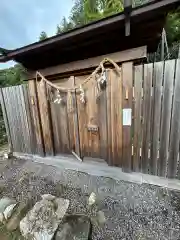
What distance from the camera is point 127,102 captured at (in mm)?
2369

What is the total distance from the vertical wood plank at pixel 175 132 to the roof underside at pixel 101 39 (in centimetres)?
64

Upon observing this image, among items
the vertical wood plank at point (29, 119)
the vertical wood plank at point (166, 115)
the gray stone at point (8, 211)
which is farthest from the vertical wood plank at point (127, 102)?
the vertical wood plank at point (29, 119)

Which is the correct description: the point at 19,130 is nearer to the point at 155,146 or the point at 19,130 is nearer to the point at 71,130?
the point at 71,130

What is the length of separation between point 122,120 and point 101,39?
1.35 metres

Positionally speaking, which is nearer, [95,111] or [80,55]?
[80,55]

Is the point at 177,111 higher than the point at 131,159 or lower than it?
higher

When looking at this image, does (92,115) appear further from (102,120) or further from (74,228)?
(74,228)

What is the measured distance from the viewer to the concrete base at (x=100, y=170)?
2.43 m

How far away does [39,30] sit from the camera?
765 cm

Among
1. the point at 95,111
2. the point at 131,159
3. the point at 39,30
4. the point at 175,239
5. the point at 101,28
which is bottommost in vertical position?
the point at 175,239

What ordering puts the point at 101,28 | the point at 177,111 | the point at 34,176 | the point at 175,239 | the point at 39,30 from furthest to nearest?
1. the point at 39,30
2. the point at 34,176
3. the point at 177,111
4. the point at 101,28
5. the point at 175,239

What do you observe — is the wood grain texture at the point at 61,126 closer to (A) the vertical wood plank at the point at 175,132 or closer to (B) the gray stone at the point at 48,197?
(B) the gray stone at the point at 48,197

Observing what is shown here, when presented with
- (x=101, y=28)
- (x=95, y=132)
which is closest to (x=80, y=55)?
(x=101, y=28)

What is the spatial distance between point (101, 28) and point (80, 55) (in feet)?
2.34
